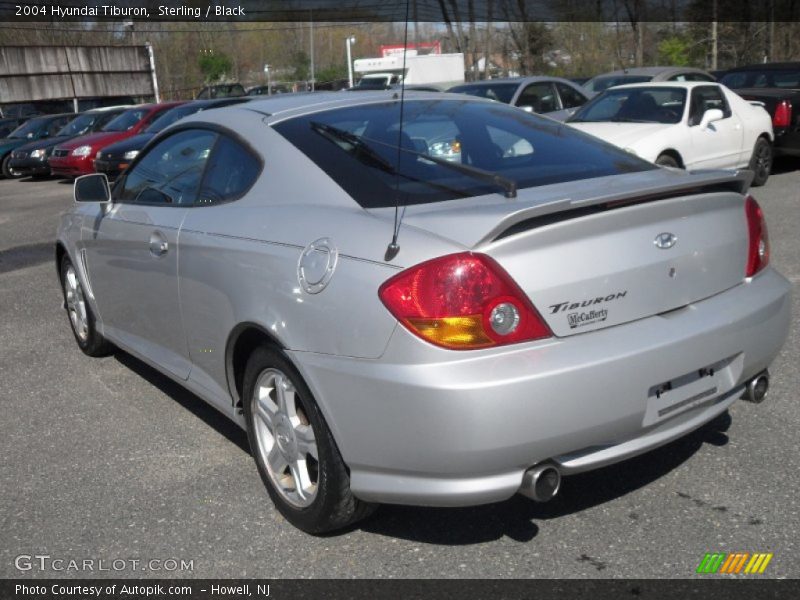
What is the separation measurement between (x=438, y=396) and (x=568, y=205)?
2.41ft

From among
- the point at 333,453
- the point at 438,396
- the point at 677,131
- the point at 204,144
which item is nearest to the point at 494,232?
the point at 438,396

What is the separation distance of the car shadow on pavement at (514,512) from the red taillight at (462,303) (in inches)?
35.6

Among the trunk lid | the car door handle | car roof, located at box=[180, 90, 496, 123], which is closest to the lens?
the trunk lid

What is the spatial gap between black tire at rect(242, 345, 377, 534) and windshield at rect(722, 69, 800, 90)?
1295cm

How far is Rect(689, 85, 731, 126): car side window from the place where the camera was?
10.8m

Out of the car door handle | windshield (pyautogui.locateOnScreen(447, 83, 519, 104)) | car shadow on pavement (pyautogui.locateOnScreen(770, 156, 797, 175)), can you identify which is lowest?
car shadow on pavement (pyautogui.locateOnScreen(770, 156, 797, 175))

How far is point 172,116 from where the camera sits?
17.6 metres

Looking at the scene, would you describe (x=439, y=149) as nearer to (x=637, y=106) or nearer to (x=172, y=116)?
(x=637, y=106)

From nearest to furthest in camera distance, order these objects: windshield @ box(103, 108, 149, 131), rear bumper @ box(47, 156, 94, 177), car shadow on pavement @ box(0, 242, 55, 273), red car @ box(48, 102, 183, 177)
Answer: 1. car shadow on pavement @ box(0, 242, 55, 273)
2. rear bumper @ box(47, 156, 94, 177)
3. red car @ box(48, 102, 183, 177)
4. windshield @ box(103, 108, 149, 131)

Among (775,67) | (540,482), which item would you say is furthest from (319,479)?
(775,67)

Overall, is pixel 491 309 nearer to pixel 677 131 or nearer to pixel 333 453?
pixel 333 453

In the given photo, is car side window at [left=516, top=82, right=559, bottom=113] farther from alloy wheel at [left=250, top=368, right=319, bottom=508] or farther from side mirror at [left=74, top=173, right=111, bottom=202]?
alloy wheel at [left=250, top=368, right=319, bottom=508]

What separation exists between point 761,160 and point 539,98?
12.3ft

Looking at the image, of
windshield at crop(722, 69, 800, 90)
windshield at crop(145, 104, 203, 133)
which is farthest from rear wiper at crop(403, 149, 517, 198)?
windshield at crop(145, 104, 203, 133)
